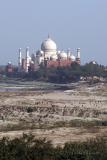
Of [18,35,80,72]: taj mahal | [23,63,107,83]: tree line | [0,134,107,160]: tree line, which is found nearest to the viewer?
[0,134,107,160]: tree line

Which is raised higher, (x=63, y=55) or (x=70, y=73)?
(x=63, y=55)

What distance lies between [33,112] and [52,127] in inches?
345

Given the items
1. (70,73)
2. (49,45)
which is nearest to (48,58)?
(49,45)

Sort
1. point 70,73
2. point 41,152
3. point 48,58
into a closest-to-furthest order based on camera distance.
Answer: point 41,152
point 70,73
point 48,58

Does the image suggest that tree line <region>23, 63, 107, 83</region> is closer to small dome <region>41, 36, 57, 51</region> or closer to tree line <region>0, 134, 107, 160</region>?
small dome <region>41, 36, 57, 51</region>

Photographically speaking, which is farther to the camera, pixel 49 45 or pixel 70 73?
pixel 49 45

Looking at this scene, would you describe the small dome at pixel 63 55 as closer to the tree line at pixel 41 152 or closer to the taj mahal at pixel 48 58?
Answer: the taj mahal at pixel 48 58

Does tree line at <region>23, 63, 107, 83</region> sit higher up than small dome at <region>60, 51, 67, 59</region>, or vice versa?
small dome at <region>60, 51, 67, 59</region>

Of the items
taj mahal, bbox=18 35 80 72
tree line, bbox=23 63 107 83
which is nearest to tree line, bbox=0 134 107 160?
tree line, bbox=23 63 107 83

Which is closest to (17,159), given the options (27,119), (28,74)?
(27,119)

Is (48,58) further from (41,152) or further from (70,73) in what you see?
(41,152)

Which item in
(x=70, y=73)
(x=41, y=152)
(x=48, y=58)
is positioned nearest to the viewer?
(x=41, y=152)

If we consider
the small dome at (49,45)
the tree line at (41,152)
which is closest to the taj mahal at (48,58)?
the small dome at (49,45)

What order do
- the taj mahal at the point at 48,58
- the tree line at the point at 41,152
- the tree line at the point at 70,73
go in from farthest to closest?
the taj mahal at the point at 48,58, the tree line at the point at 70,73, the tree line at the point at 41,152
